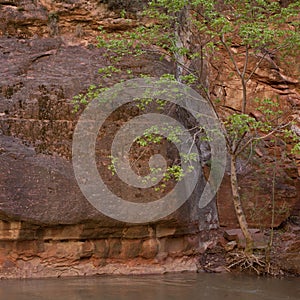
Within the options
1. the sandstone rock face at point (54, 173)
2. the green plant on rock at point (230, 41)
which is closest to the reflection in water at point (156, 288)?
the sandstone rock face at point (54, 173)

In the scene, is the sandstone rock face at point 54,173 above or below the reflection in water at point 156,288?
above

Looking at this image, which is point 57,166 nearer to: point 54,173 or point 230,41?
point 54,173

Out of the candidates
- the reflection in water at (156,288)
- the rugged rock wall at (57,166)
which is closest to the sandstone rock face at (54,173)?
the rugged rock wall at (57,166)

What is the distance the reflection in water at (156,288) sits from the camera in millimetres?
8180

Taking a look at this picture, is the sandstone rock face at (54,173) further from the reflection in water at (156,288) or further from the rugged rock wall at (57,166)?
the reflection in water at (156,288)

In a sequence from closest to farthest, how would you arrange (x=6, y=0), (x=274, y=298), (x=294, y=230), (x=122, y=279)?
(x=274, y=298), (x=122, y=279), (x=6, y=0), (x=294, y=230)

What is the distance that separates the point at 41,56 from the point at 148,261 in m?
5.41

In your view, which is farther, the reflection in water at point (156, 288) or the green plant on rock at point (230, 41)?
the green plant on rock at point (230, 41)

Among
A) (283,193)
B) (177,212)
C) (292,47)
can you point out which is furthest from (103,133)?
(283,193)

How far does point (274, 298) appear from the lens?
8172 millimetres

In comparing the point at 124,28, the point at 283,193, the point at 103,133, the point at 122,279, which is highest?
the point at 124,28

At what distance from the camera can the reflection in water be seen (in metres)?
8.18

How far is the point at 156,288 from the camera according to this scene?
899cm

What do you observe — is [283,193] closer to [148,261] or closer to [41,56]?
[148,261]
